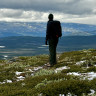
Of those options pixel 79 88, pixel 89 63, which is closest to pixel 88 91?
pixel 79 88

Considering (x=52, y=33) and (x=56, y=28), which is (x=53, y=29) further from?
(x=52, y=33)

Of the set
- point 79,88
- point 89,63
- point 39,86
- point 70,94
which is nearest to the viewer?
point 70,94

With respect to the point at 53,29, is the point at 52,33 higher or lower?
lower

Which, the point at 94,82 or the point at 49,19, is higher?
the point at 49,19

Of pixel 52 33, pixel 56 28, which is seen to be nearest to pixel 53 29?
pixel 56 28

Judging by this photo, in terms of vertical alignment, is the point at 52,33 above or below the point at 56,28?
below

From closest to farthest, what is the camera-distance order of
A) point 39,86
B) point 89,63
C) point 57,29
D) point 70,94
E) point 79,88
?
point 70,94, point 79,88, point 39,86, point 89,63, point 57,29

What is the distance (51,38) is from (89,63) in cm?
499

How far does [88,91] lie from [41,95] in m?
1.83

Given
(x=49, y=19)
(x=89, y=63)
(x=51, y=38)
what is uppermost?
(x=49, y=19)

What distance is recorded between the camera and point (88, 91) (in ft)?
22.3

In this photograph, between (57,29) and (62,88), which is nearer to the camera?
(62,88)

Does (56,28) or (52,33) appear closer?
(56,28)

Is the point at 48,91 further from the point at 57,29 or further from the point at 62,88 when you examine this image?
the point at 57,29
